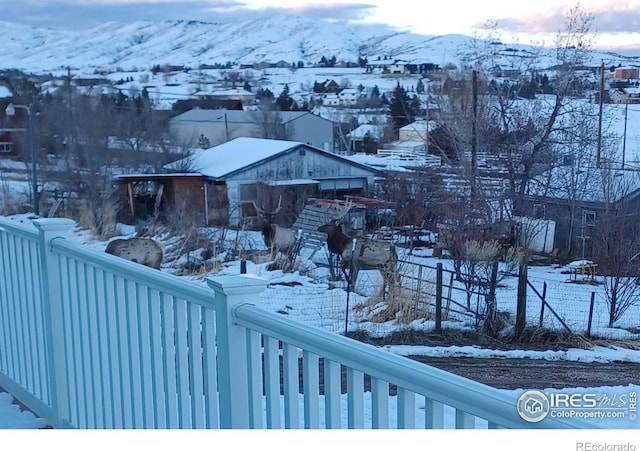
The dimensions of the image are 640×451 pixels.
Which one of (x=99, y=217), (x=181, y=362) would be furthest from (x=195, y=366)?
(x=99, y=217)

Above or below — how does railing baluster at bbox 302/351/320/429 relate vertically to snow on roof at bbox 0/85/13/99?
below

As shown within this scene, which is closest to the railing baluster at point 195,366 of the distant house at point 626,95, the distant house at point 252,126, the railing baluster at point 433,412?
the railing baluster at point 433,412

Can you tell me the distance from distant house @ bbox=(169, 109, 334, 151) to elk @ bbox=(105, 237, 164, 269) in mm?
4202

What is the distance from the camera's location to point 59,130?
1036cm

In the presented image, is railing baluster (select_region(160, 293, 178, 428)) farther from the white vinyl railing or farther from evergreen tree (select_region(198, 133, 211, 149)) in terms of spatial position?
evergreen tree (select_region(198, 133, 211, 149))

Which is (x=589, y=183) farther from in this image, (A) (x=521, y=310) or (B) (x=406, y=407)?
(B) (x=406, y=407)

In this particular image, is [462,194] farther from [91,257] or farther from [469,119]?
[91,257]

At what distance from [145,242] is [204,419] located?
17.7ft

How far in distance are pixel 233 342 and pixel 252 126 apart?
10.5 metres

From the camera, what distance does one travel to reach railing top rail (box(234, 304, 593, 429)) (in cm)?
80

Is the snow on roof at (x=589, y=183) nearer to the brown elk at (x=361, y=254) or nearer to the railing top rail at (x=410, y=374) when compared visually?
the brown elk at (x=361, y=254)

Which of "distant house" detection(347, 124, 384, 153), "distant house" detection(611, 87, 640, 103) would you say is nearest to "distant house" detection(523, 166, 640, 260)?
"distant house" detection(611, 87, 640, 103)

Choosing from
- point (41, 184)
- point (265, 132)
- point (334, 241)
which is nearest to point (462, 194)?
point (334, 241)

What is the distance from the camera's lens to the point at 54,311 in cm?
192
